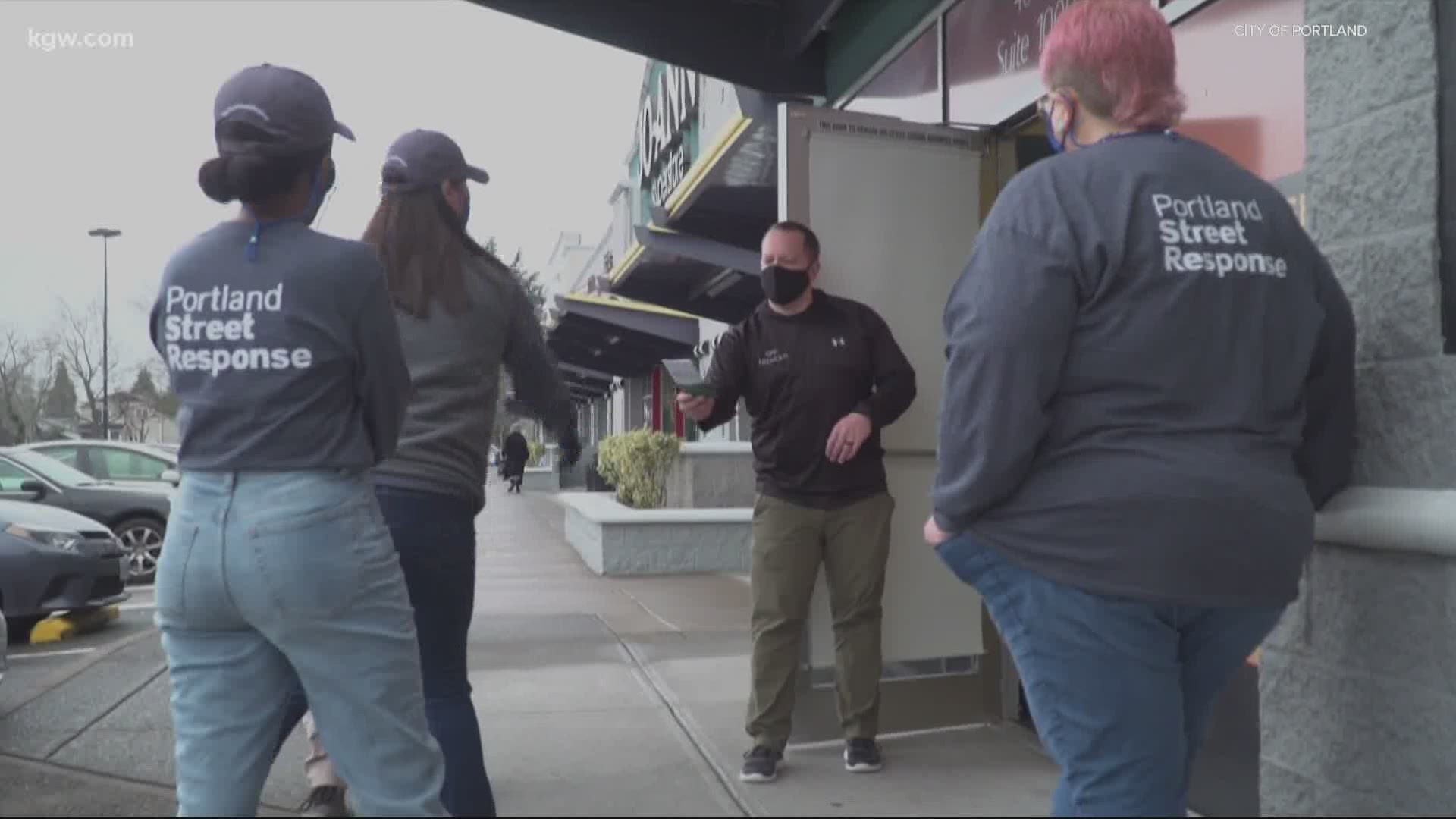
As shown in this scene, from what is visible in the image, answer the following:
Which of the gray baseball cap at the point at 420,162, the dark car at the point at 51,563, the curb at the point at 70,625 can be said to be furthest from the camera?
the curb at the point at 70,625

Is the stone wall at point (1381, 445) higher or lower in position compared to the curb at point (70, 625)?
higher

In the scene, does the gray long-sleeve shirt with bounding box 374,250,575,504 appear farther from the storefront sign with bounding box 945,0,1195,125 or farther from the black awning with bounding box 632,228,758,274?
the black awning with bounding box 632,228,758,274

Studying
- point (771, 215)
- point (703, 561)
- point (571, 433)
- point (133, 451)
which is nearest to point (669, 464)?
point (703, 561)

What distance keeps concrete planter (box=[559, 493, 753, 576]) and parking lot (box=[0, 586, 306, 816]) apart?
4.25m

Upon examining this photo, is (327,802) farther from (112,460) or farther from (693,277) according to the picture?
(693,277)

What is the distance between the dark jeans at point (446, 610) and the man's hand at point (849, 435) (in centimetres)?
138

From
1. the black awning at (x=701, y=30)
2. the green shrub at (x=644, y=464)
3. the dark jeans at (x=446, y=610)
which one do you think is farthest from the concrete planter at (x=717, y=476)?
the dark jeans at (x=446, y=610)

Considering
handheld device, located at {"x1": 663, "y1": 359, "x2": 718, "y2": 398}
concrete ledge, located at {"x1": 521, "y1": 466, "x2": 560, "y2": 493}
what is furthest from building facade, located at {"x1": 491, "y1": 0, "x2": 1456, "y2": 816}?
concrete ledge, located at {"x1": 521, "y1": 466, "x2": 560, "y2": 493}

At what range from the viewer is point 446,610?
3219 mm

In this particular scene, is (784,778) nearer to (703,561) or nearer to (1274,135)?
(1274,135)

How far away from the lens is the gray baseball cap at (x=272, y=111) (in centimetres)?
256

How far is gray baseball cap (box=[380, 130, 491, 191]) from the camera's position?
3316 mm

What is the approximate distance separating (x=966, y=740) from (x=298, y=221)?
10.6ft

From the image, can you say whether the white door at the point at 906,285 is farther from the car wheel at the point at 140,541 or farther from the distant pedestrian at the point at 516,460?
the distant pedestrian at the point at 516,460
